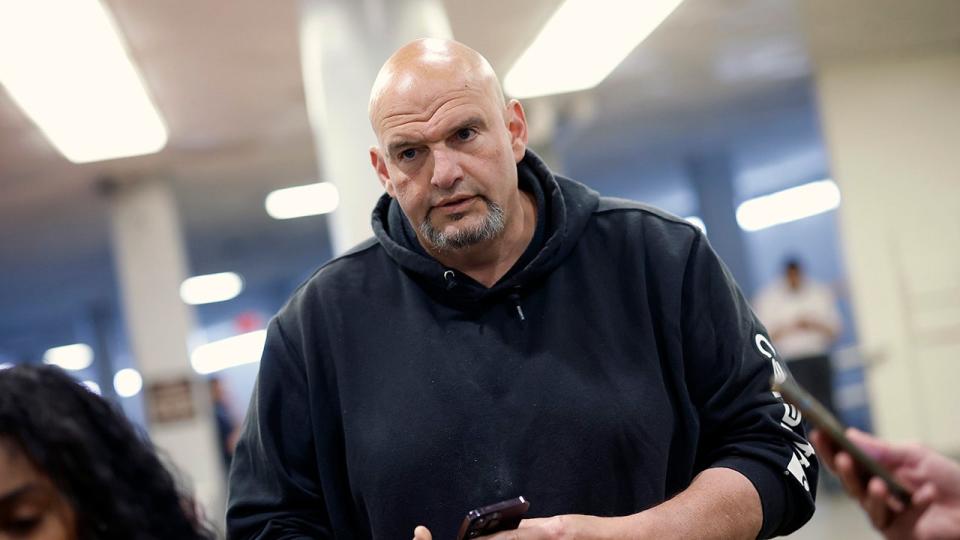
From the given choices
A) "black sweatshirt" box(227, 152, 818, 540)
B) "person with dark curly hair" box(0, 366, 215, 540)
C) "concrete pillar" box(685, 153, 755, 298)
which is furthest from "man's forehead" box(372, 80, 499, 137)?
"concrete pillar" box(685, 153, 755, 298)

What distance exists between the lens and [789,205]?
2075 cm

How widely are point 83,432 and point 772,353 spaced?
1427mm

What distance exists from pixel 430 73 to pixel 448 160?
0.20 metres

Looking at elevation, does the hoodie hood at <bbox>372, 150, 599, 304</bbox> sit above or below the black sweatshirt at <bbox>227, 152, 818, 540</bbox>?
above

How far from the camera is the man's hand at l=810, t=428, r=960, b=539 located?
1358mm

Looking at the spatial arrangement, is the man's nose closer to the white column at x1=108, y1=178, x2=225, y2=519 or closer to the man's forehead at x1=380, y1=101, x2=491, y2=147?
the man's forehead at x1=380, y1=101, x2=491, y2=147

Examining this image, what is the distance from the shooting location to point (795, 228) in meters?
21.2

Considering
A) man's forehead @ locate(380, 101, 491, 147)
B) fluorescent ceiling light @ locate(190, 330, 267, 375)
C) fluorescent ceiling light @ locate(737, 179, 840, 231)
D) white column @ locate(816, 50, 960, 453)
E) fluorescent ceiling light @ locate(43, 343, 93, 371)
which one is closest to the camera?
man's forehead @ locate(380, 101, 491, 147)

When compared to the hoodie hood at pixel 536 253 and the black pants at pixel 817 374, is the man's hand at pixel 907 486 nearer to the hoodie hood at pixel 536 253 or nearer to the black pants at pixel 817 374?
the hoodie hood at pixel 536 253

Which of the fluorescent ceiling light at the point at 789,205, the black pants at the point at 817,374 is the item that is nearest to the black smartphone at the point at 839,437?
the black pants at the point at 817,374

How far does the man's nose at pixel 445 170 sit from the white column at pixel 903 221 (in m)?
8.31

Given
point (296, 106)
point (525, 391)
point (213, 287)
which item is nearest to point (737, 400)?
point (525, 391)

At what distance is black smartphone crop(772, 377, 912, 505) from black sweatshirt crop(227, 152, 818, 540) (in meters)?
0.87

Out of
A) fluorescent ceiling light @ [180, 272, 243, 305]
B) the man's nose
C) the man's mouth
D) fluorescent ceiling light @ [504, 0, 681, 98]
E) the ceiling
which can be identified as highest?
fluorescent ceiling light @ [180, 272, 243, 305]
